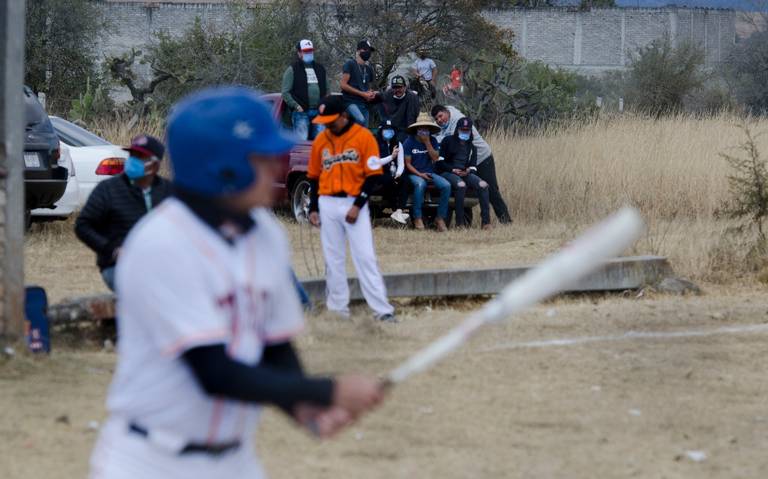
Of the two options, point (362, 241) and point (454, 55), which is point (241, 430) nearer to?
point (362, 241)

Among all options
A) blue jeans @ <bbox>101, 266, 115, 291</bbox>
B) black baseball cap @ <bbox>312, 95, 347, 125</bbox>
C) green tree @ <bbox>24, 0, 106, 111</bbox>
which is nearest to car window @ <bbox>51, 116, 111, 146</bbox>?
black baseball cap @ <bbox>312, 95, 347, 125</bbox>

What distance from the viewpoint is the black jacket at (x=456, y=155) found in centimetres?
1805

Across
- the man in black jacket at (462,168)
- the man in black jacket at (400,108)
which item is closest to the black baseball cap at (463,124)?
the man in black jacket at (462,168)

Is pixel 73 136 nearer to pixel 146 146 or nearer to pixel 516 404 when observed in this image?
pixel 146 146

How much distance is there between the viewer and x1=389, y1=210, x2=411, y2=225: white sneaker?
18.5 meters

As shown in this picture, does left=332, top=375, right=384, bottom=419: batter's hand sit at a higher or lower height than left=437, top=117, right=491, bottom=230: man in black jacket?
higher

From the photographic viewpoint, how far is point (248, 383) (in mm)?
3293

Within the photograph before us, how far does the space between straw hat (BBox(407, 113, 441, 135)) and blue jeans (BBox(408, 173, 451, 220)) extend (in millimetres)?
579

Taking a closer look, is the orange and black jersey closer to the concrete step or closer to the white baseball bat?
the concrete step

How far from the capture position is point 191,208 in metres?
3.37

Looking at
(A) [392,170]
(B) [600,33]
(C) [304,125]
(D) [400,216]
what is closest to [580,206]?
(D) [400,216]

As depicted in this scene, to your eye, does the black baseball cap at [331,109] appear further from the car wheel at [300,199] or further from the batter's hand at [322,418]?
the batter's hand at [322,418]

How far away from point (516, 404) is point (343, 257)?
10.9 ft

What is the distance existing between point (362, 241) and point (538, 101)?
14.7 meters
